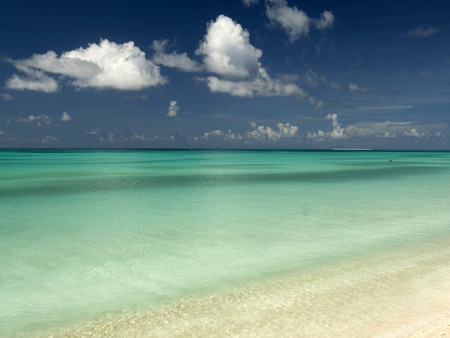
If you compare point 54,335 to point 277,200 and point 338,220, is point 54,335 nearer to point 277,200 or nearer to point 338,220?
point 338,220

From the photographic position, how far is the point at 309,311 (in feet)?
15.3

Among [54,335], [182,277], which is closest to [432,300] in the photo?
[182,277]

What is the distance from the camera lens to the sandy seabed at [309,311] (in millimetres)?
4211

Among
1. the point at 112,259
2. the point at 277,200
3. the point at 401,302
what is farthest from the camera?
the point at 277,200

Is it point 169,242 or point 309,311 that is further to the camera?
point 169,242

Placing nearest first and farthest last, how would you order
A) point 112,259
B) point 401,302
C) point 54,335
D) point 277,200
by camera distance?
1. point 54,335
2. point 401,302
3. point 112,259
4. point 277,200

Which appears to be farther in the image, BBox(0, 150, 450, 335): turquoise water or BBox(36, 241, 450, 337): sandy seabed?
BBox(0, 150, 450, 335): turquoise water

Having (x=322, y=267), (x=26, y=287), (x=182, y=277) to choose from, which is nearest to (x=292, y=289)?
(x=322, y=267)

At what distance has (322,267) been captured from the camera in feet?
20.9

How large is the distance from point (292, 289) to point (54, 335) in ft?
10.5

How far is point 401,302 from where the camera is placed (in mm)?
4875

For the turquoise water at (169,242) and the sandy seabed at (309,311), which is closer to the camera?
the sandy seabed at (309,311)

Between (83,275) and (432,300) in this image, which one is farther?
(83,275)

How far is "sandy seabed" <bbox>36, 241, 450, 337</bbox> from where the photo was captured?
4.21 metres
